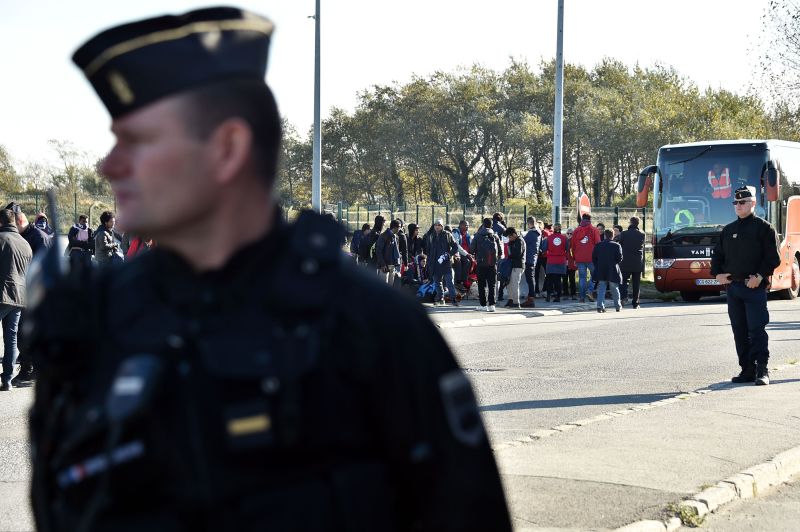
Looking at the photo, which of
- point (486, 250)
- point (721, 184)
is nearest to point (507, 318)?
point (486, 250)

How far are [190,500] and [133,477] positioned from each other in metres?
0.10

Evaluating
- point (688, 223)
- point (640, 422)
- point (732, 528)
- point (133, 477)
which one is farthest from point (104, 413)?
point (688, 223)

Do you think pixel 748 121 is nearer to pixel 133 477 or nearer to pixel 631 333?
pixel 631 333

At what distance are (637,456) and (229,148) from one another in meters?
6.04

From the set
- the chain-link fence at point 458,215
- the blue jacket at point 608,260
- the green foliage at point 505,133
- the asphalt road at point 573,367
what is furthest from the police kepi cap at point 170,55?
the green foliage at point 505,133

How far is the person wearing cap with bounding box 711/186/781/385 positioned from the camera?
36.5 ft

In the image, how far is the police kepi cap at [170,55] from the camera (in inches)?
74.7

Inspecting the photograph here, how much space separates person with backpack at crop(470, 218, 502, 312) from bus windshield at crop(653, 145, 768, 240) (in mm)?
5154

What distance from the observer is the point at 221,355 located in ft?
5.77

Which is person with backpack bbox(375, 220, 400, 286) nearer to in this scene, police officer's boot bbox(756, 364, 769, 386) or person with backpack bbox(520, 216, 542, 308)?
person with backpack bbox(520, 216, 542, 308)

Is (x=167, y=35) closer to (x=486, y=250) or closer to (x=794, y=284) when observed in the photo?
(x=486, y=250)

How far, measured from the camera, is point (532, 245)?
23.7 metres

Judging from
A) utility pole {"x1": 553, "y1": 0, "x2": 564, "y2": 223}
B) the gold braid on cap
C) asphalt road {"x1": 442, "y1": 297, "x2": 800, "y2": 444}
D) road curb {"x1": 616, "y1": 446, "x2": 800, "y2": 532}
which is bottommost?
road curb {"x1": 616, "y1": 446, "x2": 800, "y2": 532}

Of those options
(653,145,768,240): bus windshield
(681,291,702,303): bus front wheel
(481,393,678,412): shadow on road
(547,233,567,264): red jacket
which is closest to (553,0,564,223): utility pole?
(653,145,768,240): bus windshield
